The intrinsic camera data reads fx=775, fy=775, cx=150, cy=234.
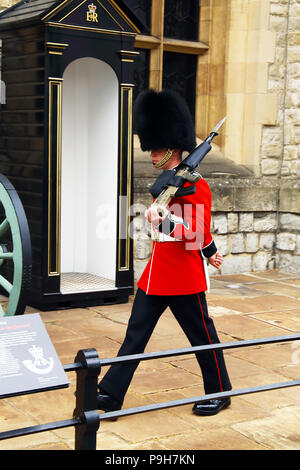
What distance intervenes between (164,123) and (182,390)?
1.25 m

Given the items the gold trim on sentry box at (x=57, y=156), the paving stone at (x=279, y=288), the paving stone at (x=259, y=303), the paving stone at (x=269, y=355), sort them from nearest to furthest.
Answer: the paving stone at (x=269, y=355), the gold trim on sentry box at (x=57, y=156), the paving stone at (x=259, y=303), the paving stone at (x=279, y=288)

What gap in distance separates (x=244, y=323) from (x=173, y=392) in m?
1.42

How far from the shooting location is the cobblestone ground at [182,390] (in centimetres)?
300

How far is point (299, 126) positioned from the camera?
6.84 m

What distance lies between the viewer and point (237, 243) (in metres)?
6.80

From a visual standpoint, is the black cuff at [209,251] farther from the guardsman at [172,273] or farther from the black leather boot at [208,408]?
the black leather boot at [208,408]

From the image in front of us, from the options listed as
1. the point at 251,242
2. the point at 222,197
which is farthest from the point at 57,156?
the point at 251,242

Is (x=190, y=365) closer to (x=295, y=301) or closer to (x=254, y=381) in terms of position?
(x=254, y=381)

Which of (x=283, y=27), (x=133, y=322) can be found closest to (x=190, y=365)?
(x=133, y=322)

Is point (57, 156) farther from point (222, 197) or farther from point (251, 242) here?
point (251, 242)

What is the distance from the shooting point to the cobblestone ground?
2996mm

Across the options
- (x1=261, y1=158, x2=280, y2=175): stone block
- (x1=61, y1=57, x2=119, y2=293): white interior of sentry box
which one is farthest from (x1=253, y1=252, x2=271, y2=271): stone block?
(x1=61, y1=57, x2=119, y2=293): white interior of sentry box

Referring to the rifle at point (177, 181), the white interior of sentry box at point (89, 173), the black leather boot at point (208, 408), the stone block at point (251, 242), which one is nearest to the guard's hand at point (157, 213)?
the rifle at point (177, 181)

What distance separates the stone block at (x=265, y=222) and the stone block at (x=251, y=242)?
6 cm
